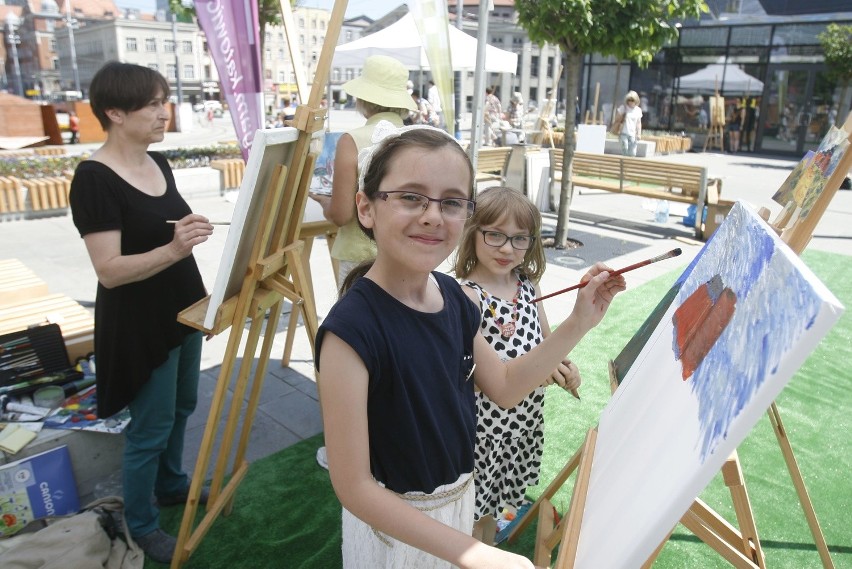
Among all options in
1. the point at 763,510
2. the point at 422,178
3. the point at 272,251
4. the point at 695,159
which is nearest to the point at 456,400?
the point at 422,178

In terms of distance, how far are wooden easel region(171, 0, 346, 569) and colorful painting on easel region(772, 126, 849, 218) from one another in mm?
1621

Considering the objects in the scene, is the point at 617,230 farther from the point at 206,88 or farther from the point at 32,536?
the point at 206,88

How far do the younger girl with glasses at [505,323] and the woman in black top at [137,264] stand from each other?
3.18 ft

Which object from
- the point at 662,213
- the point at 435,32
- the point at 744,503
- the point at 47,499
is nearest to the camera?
the point at 744,503

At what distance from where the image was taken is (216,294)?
6.10 feet

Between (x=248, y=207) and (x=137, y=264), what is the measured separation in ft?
1.57

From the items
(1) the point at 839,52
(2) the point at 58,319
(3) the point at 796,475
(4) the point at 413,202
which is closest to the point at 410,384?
(4) the point at 413,202

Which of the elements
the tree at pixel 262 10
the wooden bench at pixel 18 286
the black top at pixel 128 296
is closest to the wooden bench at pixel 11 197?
the tree at pixel 262 10

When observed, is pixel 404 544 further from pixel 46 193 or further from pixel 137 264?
pixel 46 193

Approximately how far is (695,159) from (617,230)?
36.1ft

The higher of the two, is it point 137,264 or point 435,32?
point 435,32

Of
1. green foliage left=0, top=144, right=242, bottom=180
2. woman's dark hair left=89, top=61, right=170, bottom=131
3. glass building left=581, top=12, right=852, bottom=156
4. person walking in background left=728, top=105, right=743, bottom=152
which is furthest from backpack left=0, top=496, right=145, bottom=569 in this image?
person walking in background left=728, top=105, right=743, bottom=152

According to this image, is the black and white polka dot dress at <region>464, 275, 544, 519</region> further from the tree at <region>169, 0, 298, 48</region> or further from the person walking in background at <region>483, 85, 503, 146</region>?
the person walking in background at <region>483, 85, 503, 146</region>

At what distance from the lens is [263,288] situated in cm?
219
